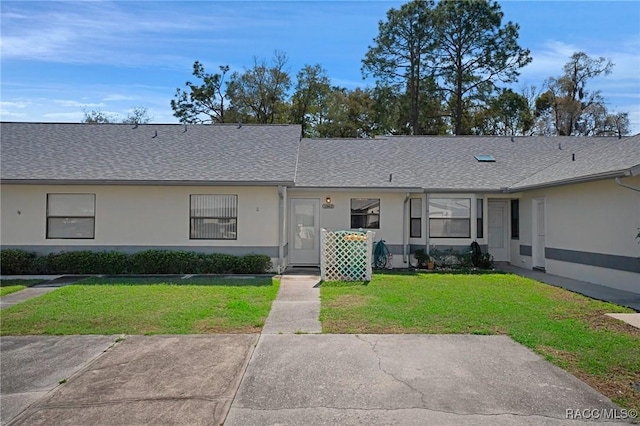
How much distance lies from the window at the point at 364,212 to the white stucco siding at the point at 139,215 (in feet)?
9.01

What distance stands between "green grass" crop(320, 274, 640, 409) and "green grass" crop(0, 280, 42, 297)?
7065 millimetres

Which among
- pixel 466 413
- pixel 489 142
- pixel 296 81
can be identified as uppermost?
pixel 296 81

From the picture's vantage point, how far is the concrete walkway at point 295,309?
22.0 feet

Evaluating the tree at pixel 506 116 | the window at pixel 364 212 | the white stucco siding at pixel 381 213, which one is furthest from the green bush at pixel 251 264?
the tree at pixel 506 116

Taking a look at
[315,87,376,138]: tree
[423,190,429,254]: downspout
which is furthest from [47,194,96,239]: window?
[315,87,376,138]: tree

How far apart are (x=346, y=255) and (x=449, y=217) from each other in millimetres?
4698

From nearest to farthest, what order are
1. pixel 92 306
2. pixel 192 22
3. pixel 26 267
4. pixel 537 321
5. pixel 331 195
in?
pixel 537 321 < pixel 92 306 < pixel 192 22 < pixel 26 267 < pixel 331 195

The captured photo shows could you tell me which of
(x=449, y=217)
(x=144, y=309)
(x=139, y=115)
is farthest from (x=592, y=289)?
(x=139, y=115)

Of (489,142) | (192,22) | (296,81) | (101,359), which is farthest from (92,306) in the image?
(296,81)

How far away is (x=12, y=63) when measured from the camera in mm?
10531

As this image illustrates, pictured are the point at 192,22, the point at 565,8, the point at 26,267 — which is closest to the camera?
the point at 565,8

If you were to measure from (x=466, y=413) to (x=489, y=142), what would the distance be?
1549 cm

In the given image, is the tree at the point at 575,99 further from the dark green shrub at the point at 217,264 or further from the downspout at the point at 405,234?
the dark green shrub at the point at 217,264

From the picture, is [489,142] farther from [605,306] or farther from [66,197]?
[66,197]
